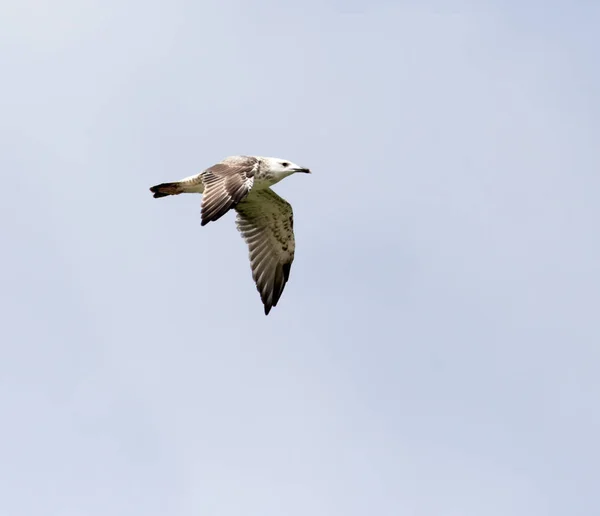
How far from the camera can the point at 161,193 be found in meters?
23.8

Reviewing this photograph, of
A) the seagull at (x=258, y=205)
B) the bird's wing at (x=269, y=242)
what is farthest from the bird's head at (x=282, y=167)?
the bird's wing at (x=269, y=242)

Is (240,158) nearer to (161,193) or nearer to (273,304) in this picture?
(161,193)

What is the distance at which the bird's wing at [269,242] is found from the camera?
2472 centimetres

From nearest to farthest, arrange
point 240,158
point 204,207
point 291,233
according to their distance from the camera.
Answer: point 204,207 < point 240,158 < point 291,233

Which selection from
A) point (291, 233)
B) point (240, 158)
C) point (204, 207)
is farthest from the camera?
point (291, 233)

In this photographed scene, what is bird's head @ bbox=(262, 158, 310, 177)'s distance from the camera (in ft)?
75.7

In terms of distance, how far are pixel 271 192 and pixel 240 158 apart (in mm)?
1328

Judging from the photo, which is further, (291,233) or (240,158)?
(291,233)

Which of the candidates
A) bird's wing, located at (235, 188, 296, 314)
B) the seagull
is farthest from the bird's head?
bird's wing, located at (235, 188, 296, 314)

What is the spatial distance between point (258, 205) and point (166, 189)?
1.83 m

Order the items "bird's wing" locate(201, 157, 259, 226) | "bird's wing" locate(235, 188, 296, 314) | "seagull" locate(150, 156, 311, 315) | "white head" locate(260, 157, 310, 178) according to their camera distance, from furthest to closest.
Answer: "bird's wing" locate(235, 188, 296, 314) < "white head" locate(260, 157, 310, 178) < "seagull" locate(150, 156, 311, 315) < "bird's wing" locate(201, 157, 259, 226)

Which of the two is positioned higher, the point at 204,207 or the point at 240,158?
the point at 240,158

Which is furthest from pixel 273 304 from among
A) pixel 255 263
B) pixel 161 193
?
pixel 161 193

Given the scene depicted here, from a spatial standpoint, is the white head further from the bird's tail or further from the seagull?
the bird's tail
